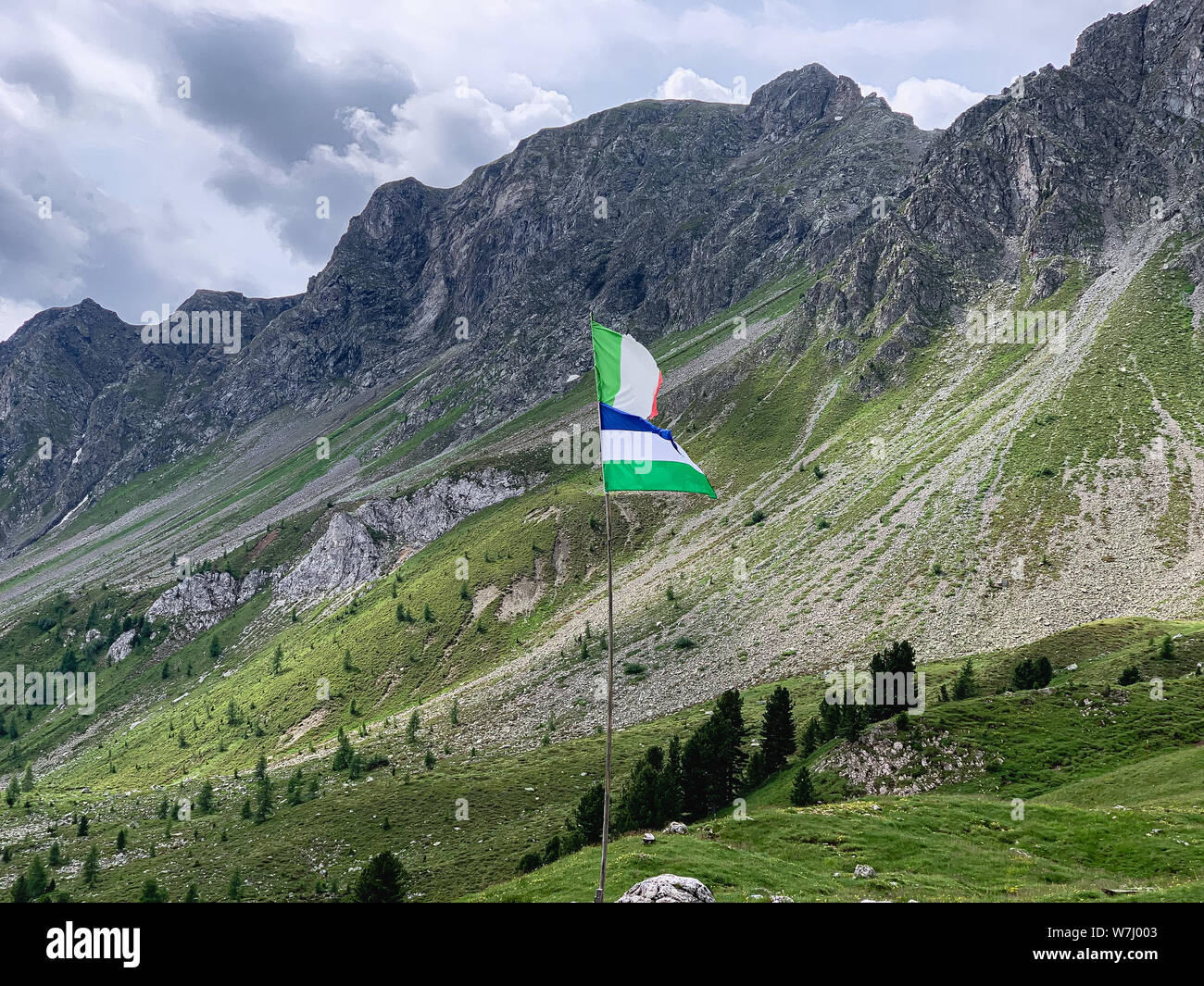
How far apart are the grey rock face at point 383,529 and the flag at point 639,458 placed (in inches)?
6025

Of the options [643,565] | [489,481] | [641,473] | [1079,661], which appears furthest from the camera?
[489,481]

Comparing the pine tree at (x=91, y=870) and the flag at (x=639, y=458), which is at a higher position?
the flag at (x=639, y=458)

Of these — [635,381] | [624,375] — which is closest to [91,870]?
[624,375]

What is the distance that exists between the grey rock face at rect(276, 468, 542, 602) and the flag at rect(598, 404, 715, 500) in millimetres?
153046

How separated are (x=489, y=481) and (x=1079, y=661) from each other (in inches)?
5628

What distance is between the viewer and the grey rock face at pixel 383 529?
164875mm

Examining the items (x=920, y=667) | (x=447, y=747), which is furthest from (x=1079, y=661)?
(x=447, y=747)

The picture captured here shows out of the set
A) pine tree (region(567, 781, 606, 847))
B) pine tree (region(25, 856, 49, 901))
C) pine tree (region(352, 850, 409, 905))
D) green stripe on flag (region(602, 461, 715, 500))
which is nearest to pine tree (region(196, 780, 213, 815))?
pine tree (region(25, 856, 49, 901))

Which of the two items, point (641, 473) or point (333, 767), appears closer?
point (641, 473)

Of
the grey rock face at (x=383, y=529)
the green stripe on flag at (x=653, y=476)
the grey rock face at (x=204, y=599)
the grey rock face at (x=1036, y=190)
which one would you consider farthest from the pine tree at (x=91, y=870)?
the grey rock face at (x=1036, y=190)

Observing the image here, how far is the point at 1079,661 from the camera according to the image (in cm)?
5234

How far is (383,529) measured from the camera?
17362cm

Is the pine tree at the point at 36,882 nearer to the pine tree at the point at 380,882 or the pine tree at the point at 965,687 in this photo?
the pine tree at the point at 380,882
